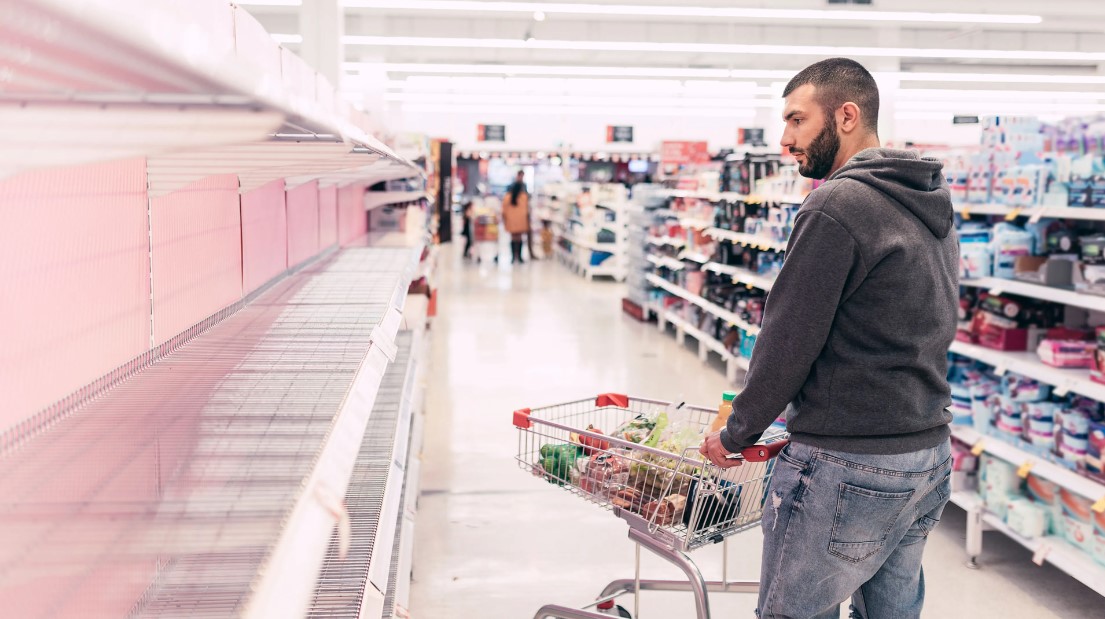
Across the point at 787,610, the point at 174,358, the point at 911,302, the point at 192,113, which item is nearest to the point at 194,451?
the point at 174,358

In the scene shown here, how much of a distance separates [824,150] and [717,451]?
76 cm

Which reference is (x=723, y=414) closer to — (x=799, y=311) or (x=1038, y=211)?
(x=799, y=311)

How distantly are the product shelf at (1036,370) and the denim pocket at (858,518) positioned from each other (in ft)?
6.64

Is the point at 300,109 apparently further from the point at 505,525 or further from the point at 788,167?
the point at 788,167

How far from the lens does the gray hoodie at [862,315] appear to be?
2.00 metres

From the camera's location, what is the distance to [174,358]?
214 centimetres

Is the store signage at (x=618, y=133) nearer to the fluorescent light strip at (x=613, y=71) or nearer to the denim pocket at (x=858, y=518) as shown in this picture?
the fluorescent light strip at (x=613, y=71)

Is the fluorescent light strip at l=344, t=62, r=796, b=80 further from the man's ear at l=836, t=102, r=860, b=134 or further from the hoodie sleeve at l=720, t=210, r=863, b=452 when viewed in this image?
the hoodie sleeve at l=720, t=210, r=863, b=452

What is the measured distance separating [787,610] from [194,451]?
1.32 metres

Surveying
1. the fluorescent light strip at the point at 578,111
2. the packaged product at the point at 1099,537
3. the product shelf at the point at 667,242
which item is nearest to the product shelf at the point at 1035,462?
the packaged product at the point at 1099,537

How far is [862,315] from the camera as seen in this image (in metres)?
2.03

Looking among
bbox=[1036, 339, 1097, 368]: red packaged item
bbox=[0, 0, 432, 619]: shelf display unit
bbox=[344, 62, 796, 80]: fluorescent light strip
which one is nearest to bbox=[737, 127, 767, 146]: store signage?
bbox=[344, 62, 796, 80]: fluorescent light strip

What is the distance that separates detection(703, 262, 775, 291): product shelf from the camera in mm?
7258

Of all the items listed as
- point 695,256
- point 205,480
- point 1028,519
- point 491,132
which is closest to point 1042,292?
point 1028,519
